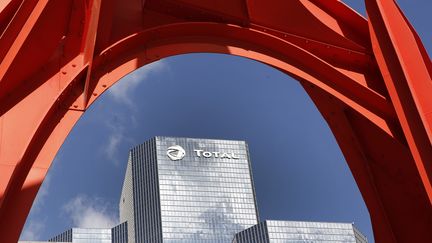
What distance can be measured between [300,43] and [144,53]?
2.28 m

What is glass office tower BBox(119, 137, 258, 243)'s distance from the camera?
13012 centimetres

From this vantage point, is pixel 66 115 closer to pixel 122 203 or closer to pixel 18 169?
pixel 18 169

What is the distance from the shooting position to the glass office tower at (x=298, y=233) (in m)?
109

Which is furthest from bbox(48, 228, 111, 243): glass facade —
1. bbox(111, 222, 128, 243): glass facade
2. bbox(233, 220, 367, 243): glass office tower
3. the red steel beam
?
the red steel beam

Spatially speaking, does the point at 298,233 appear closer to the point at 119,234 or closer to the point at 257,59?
the point at 119,234

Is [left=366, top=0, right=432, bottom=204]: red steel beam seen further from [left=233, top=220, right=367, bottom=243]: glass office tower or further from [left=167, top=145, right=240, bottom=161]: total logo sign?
[left=167, top=145, right=240, bottom=161]: total logo sign

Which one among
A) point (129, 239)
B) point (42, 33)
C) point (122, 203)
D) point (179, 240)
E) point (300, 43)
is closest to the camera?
point (42, 33)

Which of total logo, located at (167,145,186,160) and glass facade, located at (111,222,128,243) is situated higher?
total logo, located at (167,145,186,160)

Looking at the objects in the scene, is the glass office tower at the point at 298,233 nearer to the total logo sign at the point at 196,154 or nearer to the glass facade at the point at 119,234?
the total logo sign at the point at 196,154

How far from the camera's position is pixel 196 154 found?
494 feet

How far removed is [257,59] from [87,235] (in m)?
138

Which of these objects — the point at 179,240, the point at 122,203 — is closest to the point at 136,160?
the point at 122,203

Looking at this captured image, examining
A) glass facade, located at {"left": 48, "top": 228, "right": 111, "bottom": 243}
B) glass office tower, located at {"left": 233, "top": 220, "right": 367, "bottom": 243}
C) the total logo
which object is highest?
the total logo

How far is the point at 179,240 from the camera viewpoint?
126938mm
